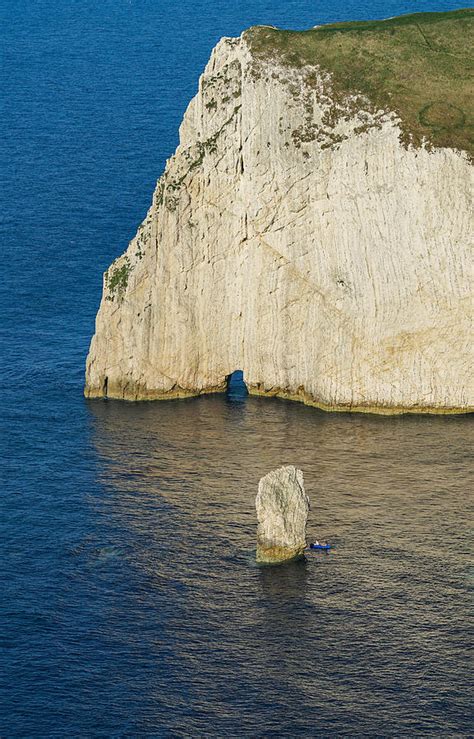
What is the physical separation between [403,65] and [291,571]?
56563 millimetres

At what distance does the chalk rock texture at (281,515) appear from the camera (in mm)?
134125

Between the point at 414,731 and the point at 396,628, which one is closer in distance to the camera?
the point at 414,731

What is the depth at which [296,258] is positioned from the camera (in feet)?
537

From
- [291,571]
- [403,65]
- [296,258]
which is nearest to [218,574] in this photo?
[291,571]

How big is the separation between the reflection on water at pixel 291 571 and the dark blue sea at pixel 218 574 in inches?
6.7

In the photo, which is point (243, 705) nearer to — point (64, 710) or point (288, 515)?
point (64, 710)

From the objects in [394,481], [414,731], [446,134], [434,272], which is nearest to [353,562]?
[394,481]

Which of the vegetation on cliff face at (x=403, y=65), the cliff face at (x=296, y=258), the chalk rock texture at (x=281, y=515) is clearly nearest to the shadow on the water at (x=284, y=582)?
the chalk rock texture at (x=281, y=515)

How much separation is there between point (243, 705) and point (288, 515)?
2286cm

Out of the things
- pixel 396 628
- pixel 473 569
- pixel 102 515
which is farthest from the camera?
pixel 102 515

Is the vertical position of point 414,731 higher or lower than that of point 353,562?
lower

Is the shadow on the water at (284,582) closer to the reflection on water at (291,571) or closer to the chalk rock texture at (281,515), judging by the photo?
the reflection on water at (291,571)

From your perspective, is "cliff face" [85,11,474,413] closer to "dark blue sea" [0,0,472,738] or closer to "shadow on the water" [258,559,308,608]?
"dark blue sea" [0,0,472,738]

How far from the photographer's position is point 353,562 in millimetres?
134500
